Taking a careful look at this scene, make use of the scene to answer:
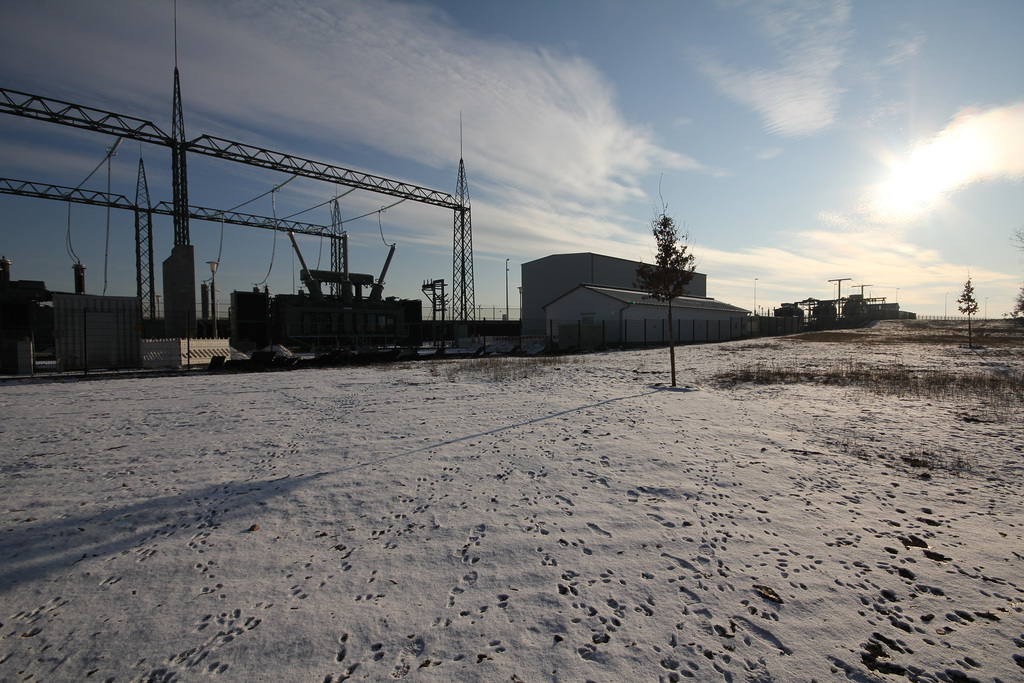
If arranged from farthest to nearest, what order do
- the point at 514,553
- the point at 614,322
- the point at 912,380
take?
the point at 614,322 < the point at 912,380 < the point at 514,553

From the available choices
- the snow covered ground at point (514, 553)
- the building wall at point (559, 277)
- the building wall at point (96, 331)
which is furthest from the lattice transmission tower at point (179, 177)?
the building wall at point (559, 277)

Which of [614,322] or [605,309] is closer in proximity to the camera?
[614,322]

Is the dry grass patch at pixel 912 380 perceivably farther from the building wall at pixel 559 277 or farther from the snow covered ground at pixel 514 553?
the building wall at pixel 559 277

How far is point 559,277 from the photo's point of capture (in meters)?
50.8

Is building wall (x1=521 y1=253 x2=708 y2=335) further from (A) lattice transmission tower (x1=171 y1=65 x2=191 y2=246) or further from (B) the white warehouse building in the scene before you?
(A) lattice transmission tower (x1=171 y1=65 x2=191 y2=246)

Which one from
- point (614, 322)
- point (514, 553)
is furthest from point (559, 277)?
point (514, 553)

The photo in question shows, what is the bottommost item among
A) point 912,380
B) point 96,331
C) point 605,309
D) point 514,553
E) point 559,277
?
point 514,553

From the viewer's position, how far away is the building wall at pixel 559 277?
Result: 49625 millimetres

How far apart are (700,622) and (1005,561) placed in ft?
8.50

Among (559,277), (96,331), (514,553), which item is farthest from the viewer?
(559,277)

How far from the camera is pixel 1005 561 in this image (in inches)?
127

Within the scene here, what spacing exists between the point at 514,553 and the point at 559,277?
4866 centimetres

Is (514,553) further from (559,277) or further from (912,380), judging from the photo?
(559,277)

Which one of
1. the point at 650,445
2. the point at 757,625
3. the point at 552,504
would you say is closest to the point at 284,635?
the point at 552,504
